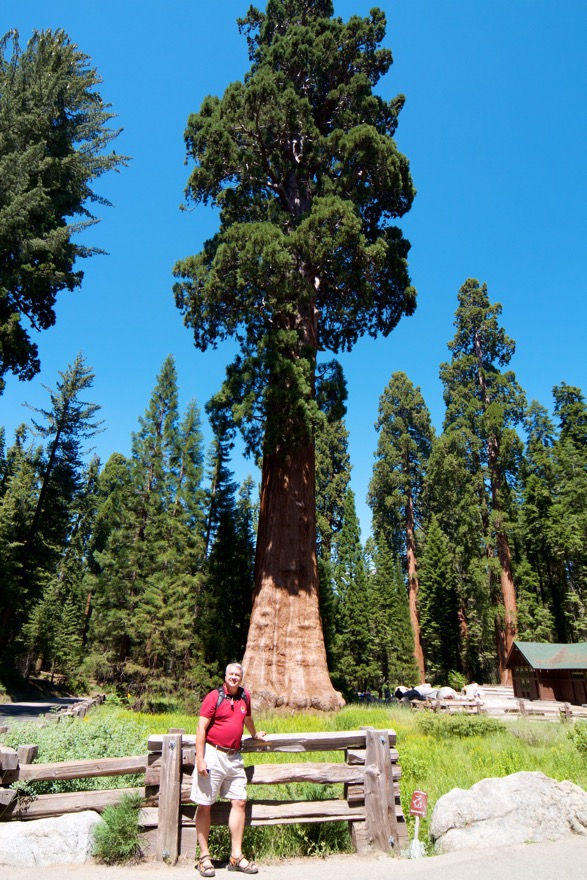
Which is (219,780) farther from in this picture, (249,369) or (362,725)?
(249,369)

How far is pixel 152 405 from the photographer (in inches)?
916

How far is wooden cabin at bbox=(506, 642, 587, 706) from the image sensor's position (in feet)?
70.4

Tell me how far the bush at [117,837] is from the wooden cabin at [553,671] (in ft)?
72.8

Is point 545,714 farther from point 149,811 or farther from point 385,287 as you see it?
point 149,811

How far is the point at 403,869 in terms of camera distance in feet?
13.5

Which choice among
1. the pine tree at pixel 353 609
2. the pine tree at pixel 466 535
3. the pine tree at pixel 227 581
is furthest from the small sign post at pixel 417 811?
the pine tree at pixel 466 535

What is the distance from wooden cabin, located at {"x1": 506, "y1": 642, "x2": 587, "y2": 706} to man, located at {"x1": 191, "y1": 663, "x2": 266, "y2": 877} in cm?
2175

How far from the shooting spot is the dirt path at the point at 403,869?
3.88m

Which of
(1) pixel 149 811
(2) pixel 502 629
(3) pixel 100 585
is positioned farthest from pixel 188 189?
(2) pixel 502 629

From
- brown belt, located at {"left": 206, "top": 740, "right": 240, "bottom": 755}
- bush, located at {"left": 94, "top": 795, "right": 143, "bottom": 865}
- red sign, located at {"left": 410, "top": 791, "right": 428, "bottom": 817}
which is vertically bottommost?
bush, located at {"left": 94, "top": 795, "right": 143, "bottom": 865}

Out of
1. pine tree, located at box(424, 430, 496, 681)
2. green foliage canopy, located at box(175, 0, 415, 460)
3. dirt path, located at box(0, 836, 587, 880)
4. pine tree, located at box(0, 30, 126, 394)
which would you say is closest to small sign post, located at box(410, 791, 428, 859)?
dirt path, located at box(0, 836, 587, 880)

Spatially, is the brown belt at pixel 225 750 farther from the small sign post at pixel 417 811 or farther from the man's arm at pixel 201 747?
the small sign post at pixel 417 811

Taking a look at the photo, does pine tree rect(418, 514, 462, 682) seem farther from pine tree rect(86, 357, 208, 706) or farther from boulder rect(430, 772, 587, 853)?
boulder rect(430, 772, 587, 853)

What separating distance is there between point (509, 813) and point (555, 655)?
20426 millimetres
